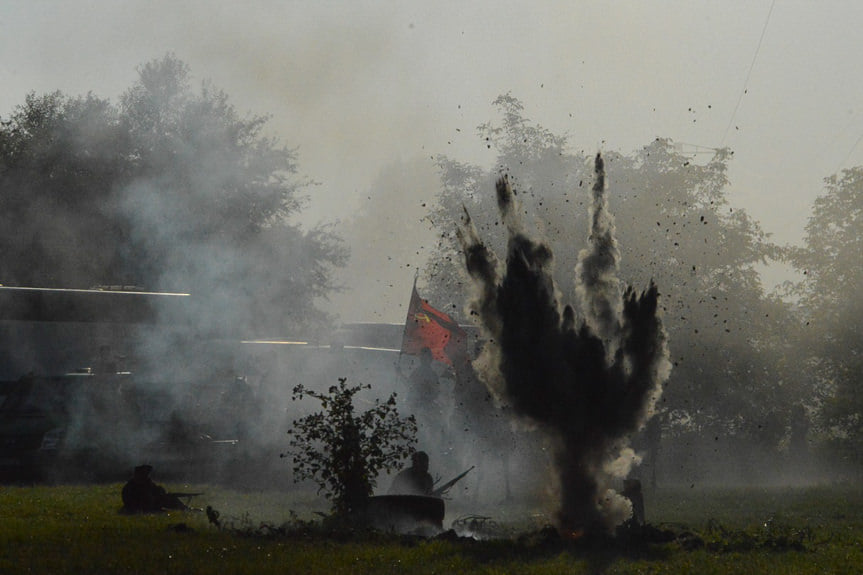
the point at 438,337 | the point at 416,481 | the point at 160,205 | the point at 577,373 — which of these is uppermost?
the point at 160,205

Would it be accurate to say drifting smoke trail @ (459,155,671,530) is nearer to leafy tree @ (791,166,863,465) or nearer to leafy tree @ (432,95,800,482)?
leafy tree @ (432,95,800,482)

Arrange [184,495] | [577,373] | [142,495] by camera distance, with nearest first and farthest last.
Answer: [577,373], [142,495], [184,495]

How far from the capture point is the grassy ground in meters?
12.2

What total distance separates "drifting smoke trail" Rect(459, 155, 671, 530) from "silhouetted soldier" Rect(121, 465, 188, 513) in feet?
18.9

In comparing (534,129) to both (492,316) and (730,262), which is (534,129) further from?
(492,316)

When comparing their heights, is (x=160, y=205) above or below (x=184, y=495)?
above

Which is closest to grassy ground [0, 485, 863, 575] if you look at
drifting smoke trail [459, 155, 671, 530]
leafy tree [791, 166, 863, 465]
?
drifting smoke trail [459, 155, 671, 530]

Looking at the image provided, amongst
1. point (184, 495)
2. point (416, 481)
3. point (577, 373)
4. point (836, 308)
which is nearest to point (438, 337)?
point (416, 481)

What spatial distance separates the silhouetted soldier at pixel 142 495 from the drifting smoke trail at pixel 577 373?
5.75 m

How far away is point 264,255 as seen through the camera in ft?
168

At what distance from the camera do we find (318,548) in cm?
1369

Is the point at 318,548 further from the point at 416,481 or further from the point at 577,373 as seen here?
the point at 577,373

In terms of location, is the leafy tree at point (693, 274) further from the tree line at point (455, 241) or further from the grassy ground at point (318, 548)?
the grassy ground at point (318, 548)

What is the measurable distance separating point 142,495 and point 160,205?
33.7 m
